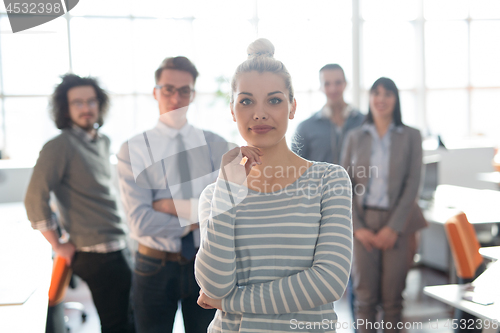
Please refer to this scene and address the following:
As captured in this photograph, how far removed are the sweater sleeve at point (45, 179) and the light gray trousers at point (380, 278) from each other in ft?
5.32

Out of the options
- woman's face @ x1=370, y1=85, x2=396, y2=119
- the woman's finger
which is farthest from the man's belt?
woman's face @ x1=370, y1=85, x2=396, y2=119

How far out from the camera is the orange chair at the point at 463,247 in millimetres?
1937

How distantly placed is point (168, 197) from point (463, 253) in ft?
4.79

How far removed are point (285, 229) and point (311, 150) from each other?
147 cm

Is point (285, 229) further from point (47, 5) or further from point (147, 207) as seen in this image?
point (47, 5)

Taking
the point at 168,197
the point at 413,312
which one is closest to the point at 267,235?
the point at 168,197

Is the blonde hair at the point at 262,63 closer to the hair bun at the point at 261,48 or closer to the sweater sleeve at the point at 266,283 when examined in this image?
the hair bun at the point at 261,48

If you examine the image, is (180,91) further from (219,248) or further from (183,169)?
(219,248)

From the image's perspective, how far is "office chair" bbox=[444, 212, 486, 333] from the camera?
1.92 meters

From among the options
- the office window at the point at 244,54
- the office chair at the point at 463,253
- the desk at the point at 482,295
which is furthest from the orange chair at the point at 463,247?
the office window at the point at 244,54

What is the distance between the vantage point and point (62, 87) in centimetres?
213

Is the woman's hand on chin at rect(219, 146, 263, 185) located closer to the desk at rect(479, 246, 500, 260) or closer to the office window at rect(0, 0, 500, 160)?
the office window at rect(0, 0, 500, 160)

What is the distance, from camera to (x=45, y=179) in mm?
1959

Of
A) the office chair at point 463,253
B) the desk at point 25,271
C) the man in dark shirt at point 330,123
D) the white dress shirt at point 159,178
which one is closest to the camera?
the desk at point 25,271
